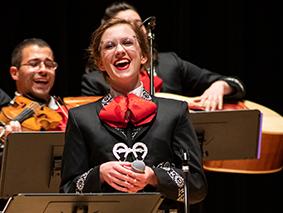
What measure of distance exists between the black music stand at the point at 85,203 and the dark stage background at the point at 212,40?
237 cm

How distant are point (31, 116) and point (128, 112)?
110 centimetres

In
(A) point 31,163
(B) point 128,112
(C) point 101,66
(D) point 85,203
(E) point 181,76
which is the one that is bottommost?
(A) point 31,163

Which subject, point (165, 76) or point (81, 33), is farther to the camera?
point (81, 33)

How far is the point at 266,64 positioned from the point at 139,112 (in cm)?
230

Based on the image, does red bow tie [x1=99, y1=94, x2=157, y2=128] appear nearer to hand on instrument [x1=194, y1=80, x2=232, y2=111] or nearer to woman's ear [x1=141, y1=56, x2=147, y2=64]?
woman's ear [x1=141, y1=56, x2=147, y2=64]

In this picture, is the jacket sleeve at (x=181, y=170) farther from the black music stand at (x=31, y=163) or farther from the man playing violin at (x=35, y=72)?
the man playing violin at (x=35, y=72)

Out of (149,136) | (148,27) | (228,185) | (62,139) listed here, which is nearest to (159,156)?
(149,136)

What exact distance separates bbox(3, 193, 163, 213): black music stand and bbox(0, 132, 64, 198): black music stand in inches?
29.9

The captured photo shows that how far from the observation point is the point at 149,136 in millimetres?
2635

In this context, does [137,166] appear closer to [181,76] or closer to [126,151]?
[126,151]

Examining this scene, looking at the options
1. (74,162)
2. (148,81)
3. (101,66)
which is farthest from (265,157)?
(74,162)

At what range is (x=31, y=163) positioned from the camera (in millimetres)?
3119

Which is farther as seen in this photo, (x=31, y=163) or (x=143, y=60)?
(x=31, y=163)

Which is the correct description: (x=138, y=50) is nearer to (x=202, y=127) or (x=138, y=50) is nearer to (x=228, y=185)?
(x=202, y=127)
